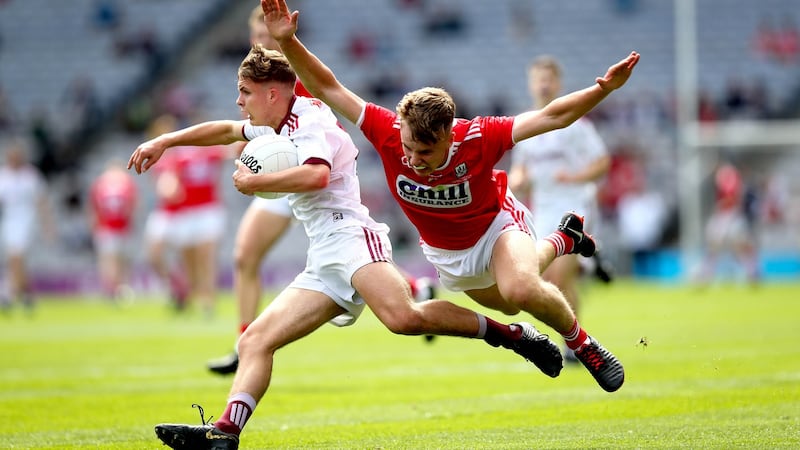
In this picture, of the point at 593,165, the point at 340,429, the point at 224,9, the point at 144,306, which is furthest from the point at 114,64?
the point at 340,429

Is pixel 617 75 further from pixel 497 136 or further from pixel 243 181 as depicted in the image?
pixel 243 181

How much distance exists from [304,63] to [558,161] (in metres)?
5.11

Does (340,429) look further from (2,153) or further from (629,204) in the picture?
(2,153)

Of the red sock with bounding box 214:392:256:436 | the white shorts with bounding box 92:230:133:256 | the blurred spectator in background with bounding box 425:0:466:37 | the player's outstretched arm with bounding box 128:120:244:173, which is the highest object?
the blurred spectator in background with bounding box 425:0:466:37

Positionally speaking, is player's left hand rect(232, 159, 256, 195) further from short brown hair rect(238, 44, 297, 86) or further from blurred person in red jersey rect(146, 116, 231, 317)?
blurred person in red jersey rect(146, 116, 231, 317)

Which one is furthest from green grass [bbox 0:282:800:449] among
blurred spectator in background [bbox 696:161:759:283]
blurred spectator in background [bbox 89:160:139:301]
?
blurred spectator in background [bbox 696:161:759:283]

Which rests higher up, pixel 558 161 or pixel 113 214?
pixel 558 161

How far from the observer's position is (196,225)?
19.0m

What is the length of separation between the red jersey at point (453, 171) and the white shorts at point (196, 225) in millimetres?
11970

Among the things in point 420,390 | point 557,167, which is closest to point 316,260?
point 420,390

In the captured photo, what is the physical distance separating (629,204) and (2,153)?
15225 mm

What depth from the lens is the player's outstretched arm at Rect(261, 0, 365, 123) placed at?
22.7 feet

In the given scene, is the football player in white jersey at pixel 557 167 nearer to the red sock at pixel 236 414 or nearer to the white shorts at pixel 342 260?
the white shorts at pixel 342 260

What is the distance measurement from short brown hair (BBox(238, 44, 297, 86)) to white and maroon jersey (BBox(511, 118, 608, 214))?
4.89m
